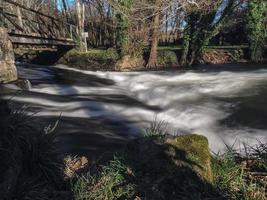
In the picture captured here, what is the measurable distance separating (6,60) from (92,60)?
12.4m

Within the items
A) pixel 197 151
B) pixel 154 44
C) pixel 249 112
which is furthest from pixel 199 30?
pixel 197 151

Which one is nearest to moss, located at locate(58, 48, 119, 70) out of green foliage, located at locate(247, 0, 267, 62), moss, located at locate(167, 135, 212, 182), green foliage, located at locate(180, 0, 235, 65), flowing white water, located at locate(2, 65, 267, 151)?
green foliage, located at locate(180, 0, 235, 65)

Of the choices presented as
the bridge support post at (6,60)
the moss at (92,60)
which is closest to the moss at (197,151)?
the bridge support post at (6,60)

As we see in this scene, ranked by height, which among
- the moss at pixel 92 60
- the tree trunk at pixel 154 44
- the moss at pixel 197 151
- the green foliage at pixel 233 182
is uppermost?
the moss at pixel 197 151

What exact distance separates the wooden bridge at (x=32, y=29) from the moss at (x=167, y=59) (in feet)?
20.3

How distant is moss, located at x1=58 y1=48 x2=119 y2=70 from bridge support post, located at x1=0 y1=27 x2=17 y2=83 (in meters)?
11.3

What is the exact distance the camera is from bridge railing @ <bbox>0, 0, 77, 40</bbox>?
17.8 m

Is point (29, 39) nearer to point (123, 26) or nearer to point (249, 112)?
point (123, 26)

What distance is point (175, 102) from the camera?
13711mm

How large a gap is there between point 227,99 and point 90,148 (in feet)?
22.8

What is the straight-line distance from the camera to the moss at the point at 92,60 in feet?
87.9

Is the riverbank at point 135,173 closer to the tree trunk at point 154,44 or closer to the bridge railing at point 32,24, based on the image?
the bridge railing at point 32,24

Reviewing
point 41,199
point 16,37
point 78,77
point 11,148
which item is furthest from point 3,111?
point 78,77

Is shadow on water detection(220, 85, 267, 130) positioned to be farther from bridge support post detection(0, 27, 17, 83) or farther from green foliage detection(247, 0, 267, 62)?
green foliage detection(247, 0, 267, 62)
